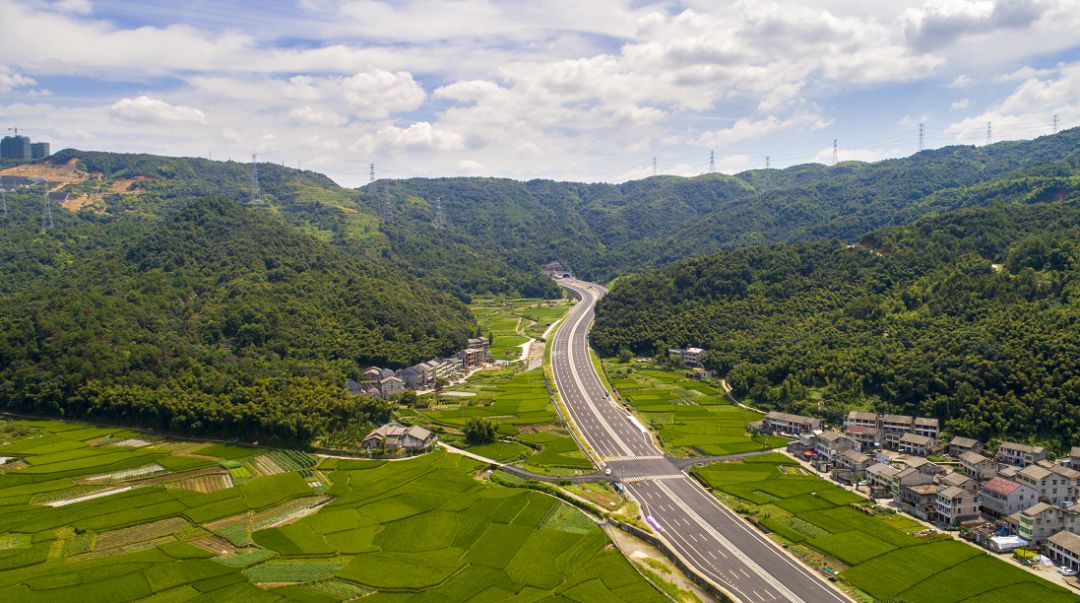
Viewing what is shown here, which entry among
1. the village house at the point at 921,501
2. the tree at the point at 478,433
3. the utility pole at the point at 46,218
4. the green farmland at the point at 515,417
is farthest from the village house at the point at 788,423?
the utility pole at the point at 46,218

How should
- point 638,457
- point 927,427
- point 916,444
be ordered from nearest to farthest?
point 916,444 < point 638,457 < point 927,427

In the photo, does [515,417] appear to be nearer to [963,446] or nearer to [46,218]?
[963,446]

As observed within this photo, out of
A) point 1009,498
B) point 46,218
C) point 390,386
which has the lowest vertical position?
point 1009,498

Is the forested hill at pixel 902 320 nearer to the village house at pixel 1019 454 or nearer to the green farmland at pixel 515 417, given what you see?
the village house at pixel 1019 454

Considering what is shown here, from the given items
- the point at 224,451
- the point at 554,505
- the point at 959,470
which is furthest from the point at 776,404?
the point at 224,451

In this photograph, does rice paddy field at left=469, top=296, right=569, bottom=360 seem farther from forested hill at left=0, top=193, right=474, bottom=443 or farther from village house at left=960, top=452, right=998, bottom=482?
village house at left=960, top=452, right=998, bottom=482

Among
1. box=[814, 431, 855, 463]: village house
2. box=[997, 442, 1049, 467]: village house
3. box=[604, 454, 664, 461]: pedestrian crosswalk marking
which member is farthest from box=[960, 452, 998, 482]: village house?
box=[604, 454, 664, 461]: pedestrian crosswalk marking

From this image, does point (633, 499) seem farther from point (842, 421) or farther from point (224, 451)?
point (224, 451)

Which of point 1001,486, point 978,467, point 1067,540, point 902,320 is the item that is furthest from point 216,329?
point 1067,540
